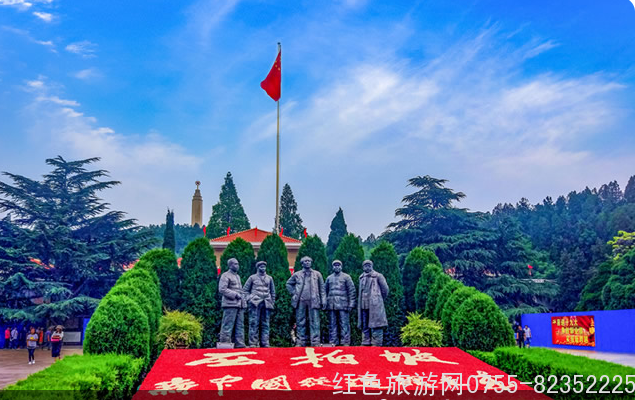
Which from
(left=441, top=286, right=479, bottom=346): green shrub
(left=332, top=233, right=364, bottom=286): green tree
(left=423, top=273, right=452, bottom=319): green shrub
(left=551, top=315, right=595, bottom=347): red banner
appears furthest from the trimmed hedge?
(left=551, top=315, right=595, bottom=347): red banner

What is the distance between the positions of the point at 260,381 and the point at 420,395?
2.08 m

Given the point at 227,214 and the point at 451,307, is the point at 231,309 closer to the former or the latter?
the point at 451,307

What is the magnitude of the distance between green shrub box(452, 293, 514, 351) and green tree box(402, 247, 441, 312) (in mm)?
3002

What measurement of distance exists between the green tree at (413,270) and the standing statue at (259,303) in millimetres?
3643

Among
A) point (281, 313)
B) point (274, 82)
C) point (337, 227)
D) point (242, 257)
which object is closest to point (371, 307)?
point (281, 313)

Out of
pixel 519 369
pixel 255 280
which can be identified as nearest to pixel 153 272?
pixel 255 280

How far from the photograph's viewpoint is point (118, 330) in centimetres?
820

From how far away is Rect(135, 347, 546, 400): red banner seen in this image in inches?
265

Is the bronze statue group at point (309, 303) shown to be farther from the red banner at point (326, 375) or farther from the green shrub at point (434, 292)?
the green shrub at point (434, 292)

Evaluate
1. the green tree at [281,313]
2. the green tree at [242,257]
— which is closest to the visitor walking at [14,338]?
the green tree at [242,257]

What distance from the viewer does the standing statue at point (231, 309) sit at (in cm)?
1020

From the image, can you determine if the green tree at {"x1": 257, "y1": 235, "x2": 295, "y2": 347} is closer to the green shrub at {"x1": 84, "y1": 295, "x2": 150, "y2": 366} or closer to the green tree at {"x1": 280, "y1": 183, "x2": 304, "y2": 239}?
the green shrub at {"x1": 84, "y1": 295, "x2": 150, "y2": 366}

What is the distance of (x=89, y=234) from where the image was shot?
25.0m

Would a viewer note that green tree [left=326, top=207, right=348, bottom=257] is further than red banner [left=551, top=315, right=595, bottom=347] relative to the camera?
Yes
